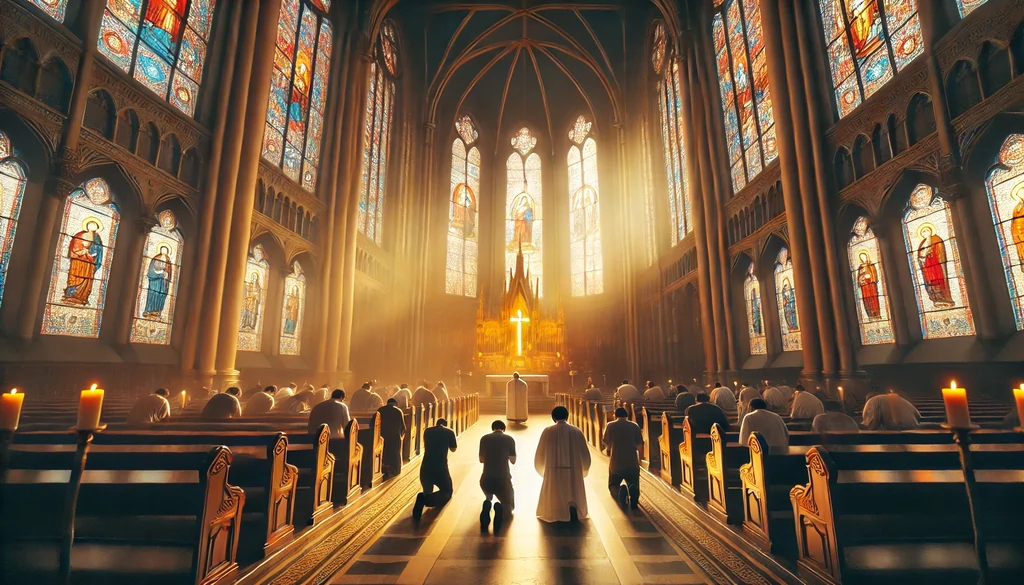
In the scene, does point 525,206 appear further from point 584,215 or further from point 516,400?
point 516,400

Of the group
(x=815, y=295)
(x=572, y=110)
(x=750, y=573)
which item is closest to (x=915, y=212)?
(x=815, y=295)

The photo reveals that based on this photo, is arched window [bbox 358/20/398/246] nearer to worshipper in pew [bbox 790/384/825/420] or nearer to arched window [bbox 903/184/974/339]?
worshipper in pew [bbox 790/384/825/420]

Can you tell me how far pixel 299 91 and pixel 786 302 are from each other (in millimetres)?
16603

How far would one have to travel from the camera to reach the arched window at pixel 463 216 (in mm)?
26703

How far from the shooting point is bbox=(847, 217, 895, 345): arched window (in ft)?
34.0

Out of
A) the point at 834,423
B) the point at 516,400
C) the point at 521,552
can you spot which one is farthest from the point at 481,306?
the point at 521,552

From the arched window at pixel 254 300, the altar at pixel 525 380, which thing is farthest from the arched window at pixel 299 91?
the altar at pixel 525 380

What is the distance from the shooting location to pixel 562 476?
5.07 m

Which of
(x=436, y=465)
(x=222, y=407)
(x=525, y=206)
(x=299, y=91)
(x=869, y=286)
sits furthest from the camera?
(x=525, y=206)

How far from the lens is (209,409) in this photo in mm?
7230

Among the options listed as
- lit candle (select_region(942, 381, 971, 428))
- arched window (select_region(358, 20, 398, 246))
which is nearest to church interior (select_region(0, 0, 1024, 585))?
lit candle (select_region(942, 381, 971, 428))

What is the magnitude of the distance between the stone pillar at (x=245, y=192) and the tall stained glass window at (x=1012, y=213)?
51.6 ft

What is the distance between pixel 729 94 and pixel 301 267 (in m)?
16.2

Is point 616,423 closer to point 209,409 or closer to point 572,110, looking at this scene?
point 209,409
